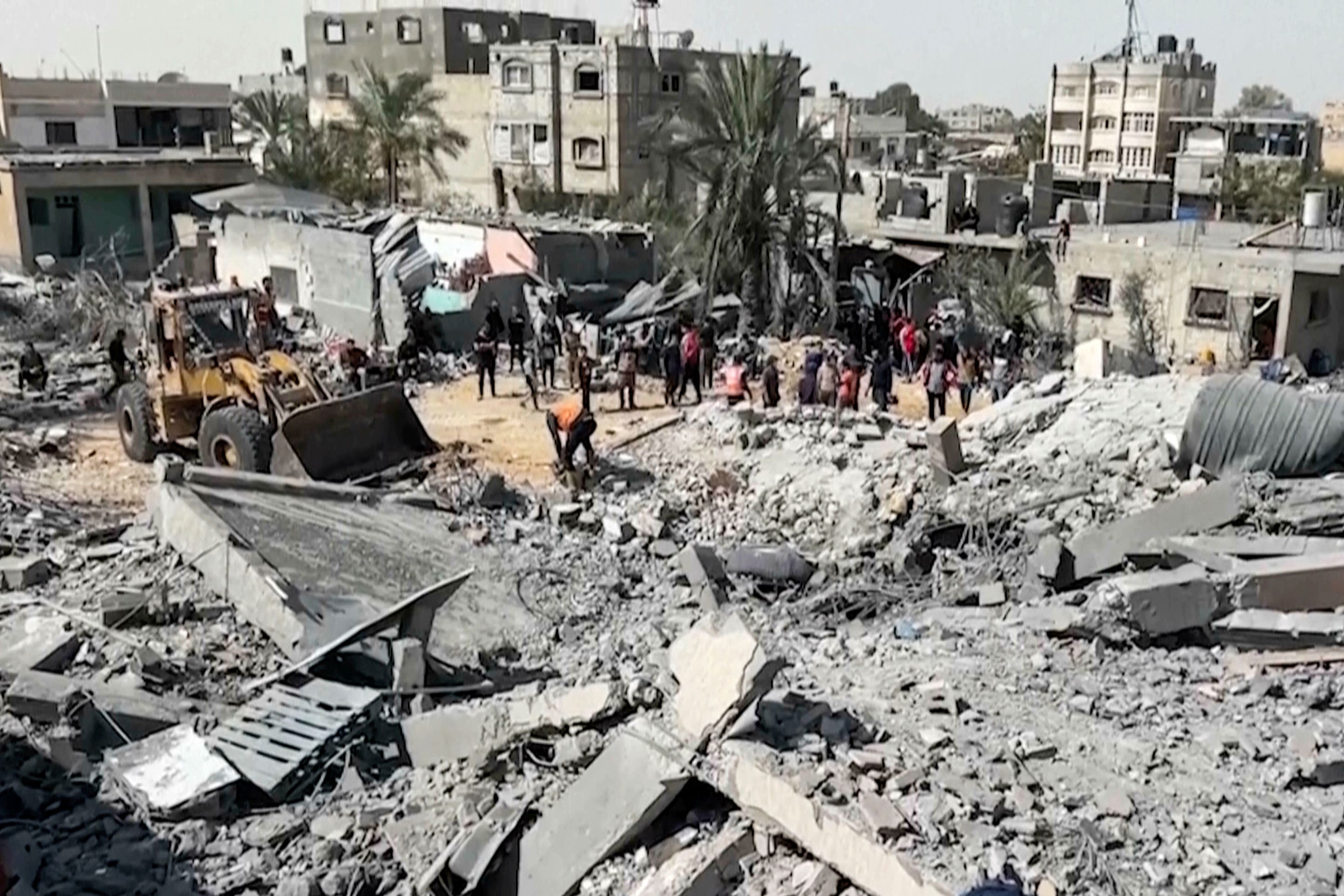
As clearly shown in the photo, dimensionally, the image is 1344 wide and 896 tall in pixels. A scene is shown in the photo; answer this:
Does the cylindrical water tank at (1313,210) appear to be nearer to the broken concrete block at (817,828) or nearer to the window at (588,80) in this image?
the window at (588,80)

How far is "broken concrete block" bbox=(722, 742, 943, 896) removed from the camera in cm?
529

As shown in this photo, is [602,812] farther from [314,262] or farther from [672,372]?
[314,262]

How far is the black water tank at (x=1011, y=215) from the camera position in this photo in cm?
2794

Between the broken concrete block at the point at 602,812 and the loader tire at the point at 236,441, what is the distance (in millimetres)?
7936

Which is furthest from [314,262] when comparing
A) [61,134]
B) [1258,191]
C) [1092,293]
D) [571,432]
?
[1258,191]

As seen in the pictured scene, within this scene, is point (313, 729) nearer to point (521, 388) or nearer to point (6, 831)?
point (6, 831)

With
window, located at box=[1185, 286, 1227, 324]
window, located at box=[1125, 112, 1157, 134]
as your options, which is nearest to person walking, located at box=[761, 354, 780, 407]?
window, located at box=[1185, 286, 1227, 324]

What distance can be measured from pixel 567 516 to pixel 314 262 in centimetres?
1294

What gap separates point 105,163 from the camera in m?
30.7

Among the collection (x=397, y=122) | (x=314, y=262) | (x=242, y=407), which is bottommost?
(x=242, y=407)

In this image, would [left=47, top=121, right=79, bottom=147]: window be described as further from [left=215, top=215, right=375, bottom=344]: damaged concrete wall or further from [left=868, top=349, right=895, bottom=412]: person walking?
[left=868, top=349, right=895, bottom=412]: person walking

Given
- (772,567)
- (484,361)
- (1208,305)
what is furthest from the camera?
(1208,305)

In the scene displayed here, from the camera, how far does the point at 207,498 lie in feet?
36.8

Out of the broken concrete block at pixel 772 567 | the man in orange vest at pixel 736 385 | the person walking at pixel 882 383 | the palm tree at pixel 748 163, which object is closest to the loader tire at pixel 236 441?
the broken concrete block at pixel 772 567
